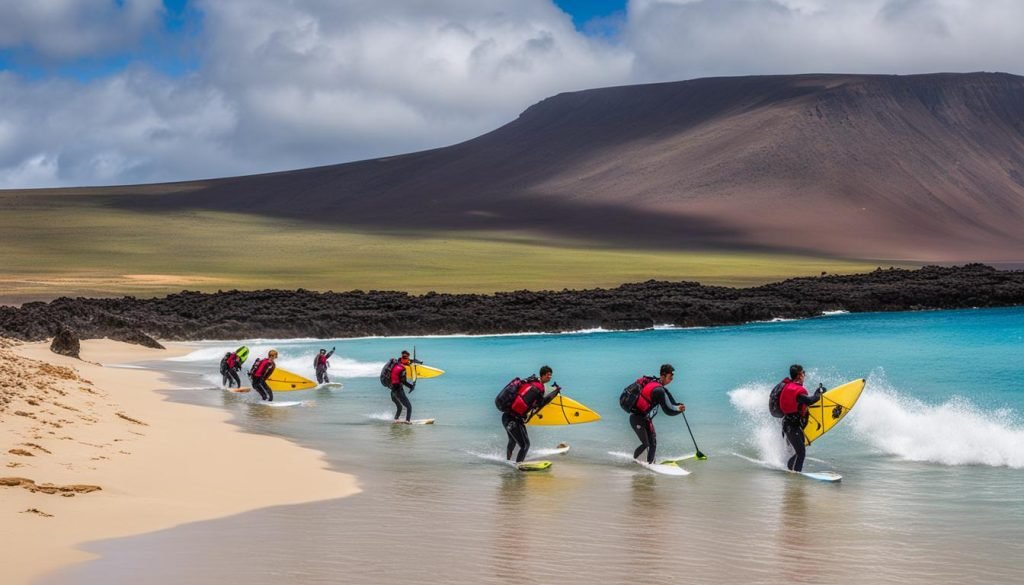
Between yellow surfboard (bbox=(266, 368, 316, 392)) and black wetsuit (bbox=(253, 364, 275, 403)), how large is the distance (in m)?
2.25

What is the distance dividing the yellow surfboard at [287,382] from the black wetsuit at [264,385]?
2.25m

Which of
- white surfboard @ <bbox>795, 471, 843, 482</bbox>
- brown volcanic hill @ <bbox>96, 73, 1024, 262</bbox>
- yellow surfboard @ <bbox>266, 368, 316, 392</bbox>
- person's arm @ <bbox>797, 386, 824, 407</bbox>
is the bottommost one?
white surfboard @ <bbox>795, 471, 843, 482</bbox>

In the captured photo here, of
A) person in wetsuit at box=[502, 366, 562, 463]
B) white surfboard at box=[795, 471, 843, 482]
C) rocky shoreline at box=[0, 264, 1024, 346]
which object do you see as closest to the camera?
white surfboard at box=[795, 471, 843, 482]

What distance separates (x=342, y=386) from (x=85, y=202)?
15481 cm

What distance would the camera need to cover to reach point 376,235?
155875mm

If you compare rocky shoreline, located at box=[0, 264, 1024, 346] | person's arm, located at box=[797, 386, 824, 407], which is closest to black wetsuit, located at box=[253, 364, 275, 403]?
person's arm, located at box=[797, 386, 824, 407]

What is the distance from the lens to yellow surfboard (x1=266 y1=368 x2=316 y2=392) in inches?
1214

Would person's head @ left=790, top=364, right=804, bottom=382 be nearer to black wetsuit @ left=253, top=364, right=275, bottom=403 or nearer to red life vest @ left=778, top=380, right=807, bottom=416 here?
red life vest @ left=778, top=380, right=807, bottom=416

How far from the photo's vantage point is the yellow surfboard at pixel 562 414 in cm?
2111

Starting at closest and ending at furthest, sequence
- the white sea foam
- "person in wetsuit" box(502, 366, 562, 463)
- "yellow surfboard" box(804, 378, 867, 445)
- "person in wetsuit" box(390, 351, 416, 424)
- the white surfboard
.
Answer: the white surfboard
"person in wetsuit" box(502, 366, 562, 463)
"yellow surfboard" box(804, 378, 867, 445)
the white sea foam
"person in wetsuit" box(390, 351, 416, 424)

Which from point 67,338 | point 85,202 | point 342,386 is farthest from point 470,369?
point 85,202

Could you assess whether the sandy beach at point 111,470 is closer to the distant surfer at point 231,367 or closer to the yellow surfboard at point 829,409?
the distant surfer at point 231,367

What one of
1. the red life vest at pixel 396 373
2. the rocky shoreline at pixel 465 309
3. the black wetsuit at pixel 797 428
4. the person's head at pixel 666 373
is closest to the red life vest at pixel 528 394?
the person's head at pixel 666 373

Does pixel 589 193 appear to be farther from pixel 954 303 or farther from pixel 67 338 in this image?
pixel 67 338
